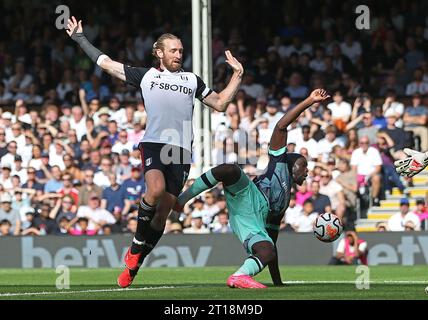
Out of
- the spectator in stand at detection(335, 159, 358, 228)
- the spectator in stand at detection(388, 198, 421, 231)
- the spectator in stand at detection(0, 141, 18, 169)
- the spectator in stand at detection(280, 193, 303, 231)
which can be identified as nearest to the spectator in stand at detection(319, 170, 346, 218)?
the spectator in stand at detection(335, 159, 358, 228)

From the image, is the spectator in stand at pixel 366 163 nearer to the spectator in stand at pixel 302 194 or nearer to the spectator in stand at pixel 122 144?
the spectator in stand at pixel 302 194

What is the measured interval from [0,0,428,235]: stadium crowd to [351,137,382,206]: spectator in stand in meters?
0.02

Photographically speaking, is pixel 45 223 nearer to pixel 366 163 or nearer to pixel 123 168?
pixel 123 168

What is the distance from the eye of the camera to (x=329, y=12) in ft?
91.9

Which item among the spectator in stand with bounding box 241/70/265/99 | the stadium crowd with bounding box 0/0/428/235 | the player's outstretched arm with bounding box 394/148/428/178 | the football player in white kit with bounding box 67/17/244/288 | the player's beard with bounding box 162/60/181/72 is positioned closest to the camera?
the player's outstretched arm with bounding box 394/148/428/178

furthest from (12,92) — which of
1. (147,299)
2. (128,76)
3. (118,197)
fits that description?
(147,299)

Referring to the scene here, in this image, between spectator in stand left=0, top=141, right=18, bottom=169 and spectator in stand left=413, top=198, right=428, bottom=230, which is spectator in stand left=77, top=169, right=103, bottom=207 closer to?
spectator in stand left=0, top=141, right=18, bottom=169

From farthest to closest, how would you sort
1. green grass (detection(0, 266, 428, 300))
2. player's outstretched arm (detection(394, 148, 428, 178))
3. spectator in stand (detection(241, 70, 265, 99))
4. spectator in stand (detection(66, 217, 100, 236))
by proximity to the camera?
spectator in stand (detection(241, 70, 265, 99)) < spectator in stand (detection(66, 217, 100, 236)) < green grass (detection(0, 266, 428, 300)) < player's outstretched arm (detection(394, 148, 428, 178))

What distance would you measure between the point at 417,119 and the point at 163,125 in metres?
12.6

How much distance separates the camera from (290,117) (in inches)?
497

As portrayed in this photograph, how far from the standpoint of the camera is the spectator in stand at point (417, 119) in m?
24.2

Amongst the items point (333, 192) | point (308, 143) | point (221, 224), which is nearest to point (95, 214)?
point (221, 224)

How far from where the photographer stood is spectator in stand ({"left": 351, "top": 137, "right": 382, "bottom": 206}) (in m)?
23.4

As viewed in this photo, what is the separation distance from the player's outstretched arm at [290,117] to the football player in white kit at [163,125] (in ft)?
2.08
